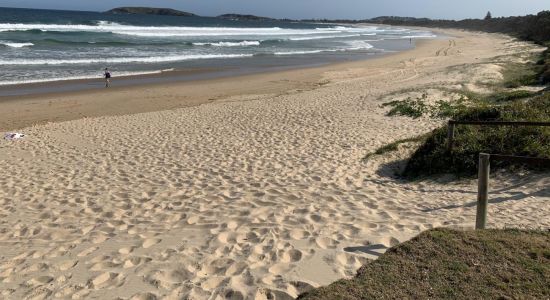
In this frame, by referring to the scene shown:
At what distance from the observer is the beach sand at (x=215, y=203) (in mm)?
4703

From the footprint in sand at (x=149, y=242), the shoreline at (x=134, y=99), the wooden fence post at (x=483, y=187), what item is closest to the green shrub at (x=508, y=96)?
the shoreline at (x=134, y=99)

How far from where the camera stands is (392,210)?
20.7 feet

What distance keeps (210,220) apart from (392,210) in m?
2.46

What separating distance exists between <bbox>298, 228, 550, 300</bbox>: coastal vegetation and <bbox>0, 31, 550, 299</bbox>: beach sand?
361 millimetres

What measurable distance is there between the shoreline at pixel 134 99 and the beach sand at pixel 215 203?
1.48m

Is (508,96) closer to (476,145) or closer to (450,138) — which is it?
(476,145)

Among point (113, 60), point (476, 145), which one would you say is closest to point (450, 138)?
point (476, 145)

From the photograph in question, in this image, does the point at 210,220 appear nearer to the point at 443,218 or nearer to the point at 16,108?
the point at 443,218

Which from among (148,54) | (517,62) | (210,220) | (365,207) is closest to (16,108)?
(210,220)

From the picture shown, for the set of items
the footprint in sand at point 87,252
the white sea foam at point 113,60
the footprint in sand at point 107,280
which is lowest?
the footprint in sand at point 87,252

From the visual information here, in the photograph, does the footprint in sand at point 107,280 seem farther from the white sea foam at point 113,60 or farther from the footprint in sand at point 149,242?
the white sea foam at point 113,60

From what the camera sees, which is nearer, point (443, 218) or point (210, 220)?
point (443, 218)

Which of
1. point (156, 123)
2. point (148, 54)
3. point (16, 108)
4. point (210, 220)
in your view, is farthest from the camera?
point (148, 54)

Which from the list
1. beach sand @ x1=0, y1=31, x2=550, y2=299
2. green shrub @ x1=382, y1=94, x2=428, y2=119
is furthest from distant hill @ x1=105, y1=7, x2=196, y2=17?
green shrub @ x1=382, y1=94, x2=428, y2=119
